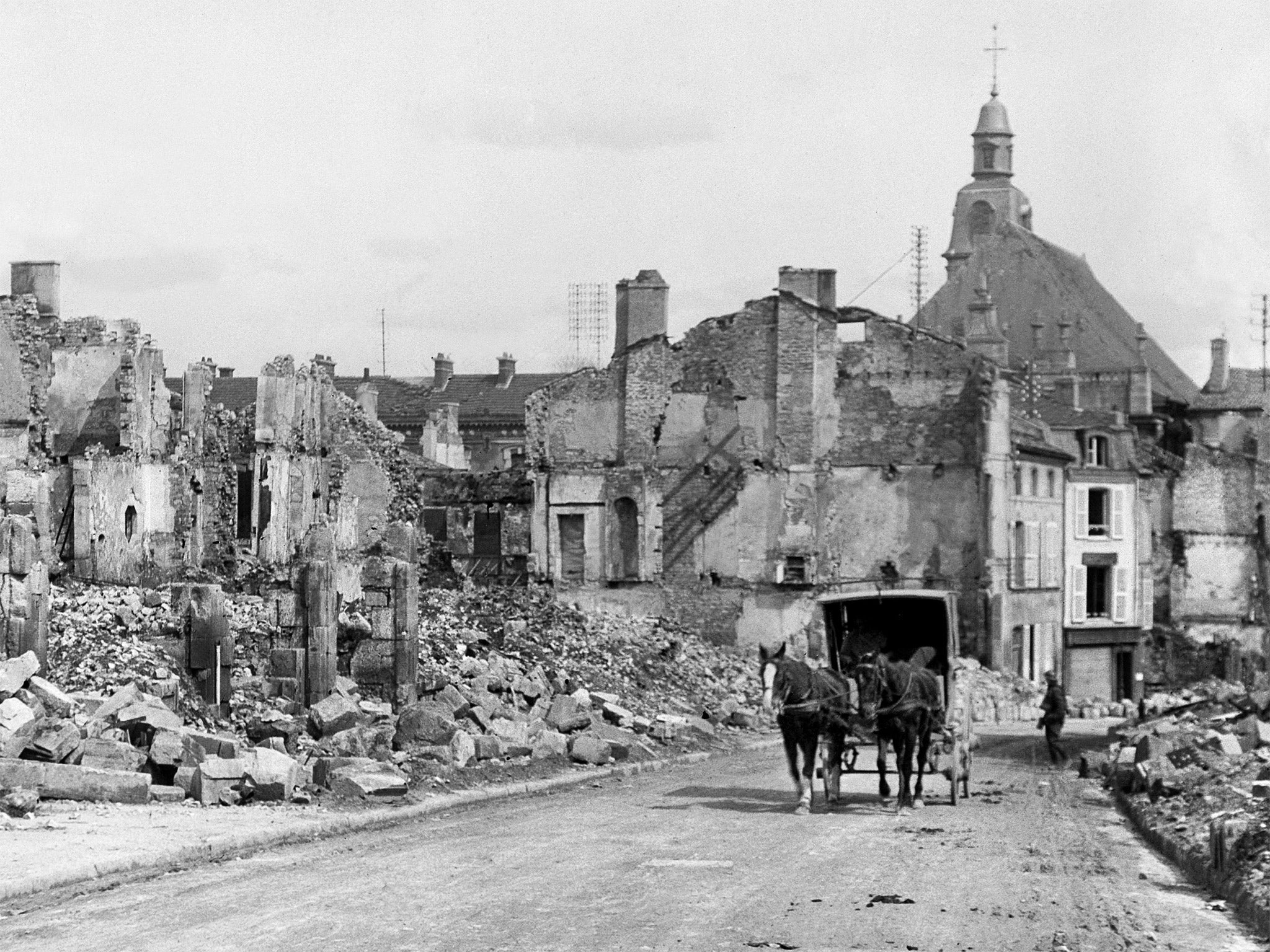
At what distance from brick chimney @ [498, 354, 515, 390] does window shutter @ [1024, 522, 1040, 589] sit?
34254 millimetres

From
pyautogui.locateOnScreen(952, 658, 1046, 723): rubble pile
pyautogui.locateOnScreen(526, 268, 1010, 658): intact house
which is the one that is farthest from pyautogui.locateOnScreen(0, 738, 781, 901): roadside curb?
pyautogui.locateOnScreen(526, 268, 1010, 658): intact house

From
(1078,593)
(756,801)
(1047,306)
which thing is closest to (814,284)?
(1078,593)

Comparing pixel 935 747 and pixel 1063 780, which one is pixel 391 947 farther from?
pixel 1063 780

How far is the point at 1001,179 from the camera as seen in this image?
274 feet

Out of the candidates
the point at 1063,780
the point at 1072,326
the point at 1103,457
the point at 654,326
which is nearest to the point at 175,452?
the point at 654,326

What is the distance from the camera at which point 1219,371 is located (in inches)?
2936

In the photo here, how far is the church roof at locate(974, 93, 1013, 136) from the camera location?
83938 mm

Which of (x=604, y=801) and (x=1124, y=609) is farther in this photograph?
(x=1124, y=609)

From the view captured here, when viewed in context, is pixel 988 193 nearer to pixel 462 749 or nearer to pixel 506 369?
pixel 506 369

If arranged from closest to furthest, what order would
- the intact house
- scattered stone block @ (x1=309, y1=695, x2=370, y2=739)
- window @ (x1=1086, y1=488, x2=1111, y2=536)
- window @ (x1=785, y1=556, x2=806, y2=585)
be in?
scattered stone block @ (x1=309, y1=695, x2=370, y2=739)
the intact house
window @ (x1=785, y1=556, x2=806, y2=585)
window @ (x1=1086, y1=488, x2=1111, y2=536)

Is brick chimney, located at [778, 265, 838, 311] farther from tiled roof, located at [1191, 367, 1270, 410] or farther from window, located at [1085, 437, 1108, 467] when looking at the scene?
tiled roof, located at [1191, 367, 1270, 410]

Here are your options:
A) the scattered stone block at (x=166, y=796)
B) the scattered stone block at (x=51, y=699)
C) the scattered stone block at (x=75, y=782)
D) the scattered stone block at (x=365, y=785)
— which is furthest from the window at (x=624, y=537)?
the scattered stone block at (x=75, y=782)

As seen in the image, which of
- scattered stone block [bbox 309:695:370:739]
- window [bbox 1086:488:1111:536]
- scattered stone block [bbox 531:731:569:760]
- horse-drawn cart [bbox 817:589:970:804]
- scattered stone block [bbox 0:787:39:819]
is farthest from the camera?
window [bbox 1086:488:1111:536]

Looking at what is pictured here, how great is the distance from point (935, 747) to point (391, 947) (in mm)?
11520
